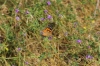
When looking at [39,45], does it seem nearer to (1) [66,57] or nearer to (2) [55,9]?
(1) [66,57]

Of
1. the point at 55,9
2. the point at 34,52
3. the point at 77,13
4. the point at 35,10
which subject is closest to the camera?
the point at 34,52

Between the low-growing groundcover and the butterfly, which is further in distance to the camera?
the butterfly

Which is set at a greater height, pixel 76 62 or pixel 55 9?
pixel 55 9

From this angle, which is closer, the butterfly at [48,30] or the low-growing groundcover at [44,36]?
the low-growing groundcover at [44,36]

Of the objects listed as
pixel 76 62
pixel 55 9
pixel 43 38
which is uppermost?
pixel 55 9

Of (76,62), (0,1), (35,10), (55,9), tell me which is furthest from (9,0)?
(76,62)

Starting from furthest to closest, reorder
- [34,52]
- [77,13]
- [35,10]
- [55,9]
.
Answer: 1. [77,13]
2. [55,9]
3. [35,10]
4. [34,52]

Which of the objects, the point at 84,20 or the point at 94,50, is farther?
the point at 84,20

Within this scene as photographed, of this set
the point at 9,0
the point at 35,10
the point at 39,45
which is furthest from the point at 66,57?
the point at 9,0
